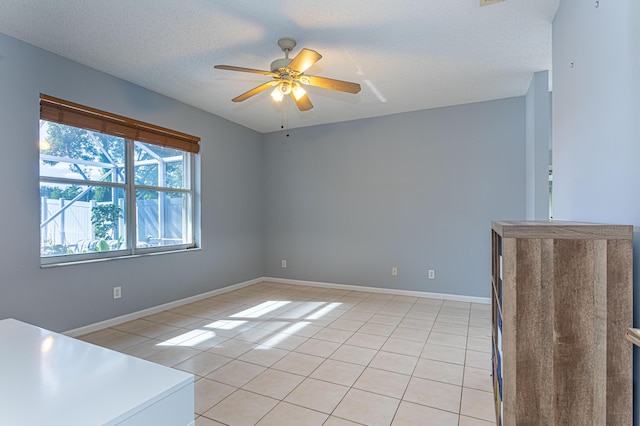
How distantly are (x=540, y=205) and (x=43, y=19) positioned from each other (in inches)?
177

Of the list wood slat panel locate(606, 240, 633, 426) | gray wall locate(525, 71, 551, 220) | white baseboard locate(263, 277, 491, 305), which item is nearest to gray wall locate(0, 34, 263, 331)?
white baseboard locate(263, 277, 491, 305)

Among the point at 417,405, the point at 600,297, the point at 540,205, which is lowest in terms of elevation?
the point at 417,405

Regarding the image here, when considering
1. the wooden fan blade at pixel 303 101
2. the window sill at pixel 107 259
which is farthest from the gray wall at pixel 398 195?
the wooden fan blade at pixel 303 101

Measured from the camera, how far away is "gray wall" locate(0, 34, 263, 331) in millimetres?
2633

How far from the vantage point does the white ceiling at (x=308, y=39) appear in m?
2.27

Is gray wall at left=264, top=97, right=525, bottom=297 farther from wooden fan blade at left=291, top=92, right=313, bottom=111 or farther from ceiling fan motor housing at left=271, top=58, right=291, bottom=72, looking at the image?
ceiling fan motor housing at left=271, top=58, right=291, bottom=72

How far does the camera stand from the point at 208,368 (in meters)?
2.45

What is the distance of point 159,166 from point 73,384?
3.63 meters

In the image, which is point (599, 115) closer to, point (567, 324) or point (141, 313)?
point (567, 324)

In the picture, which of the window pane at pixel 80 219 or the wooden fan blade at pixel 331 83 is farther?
the window pane at pixel 80 219

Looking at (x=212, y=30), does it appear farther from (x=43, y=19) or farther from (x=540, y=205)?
(x=540, y=205)

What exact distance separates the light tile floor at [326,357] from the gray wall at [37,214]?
34 cm

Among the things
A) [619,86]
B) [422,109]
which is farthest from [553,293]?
[422,109]

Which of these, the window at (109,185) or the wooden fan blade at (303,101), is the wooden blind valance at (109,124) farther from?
the wooden fan blade at (303,101)
